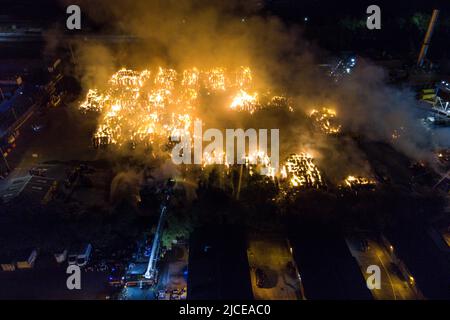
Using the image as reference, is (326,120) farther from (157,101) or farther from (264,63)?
(157,101)

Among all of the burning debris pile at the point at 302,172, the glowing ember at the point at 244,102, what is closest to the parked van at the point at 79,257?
the burning debris pile at the point at 302,172

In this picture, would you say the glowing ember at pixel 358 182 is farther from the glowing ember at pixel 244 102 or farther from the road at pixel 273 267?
the glowing ember at pixel 244 102

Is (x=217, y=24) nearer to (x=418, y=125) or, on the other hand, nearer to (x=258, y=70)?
(x=258, y=70)

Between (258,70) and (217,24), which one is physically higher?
(217,24)

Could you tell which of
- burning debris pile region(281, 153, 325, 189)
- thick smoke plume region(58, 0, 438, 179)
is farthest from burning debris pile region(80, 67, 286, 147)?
burning debris pile region(281, 153, 325, 189)

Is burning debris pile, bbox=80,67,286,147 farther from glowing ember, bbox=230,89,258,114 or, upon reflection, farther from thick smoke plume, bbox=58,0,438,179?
thick smoke plume, bbox=58,0,438,179
